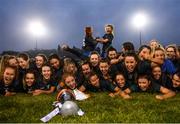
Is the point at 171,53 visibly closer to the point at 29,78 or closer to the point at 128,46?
the point at 128,46

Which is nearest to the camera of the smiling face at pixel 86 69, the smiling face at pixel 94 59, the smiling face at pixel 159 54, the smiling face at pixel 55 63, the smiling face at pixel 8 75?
the smiling face at pixel 8 75

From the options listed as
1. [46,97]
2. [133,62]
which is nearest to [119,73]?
[133,62]

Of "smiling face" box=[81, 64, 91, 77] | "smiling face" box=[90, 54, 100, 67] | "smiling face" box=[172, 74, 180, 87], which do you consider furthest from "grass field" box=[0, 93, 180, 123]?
"smiling face" box=[90, 54, 100, 67]

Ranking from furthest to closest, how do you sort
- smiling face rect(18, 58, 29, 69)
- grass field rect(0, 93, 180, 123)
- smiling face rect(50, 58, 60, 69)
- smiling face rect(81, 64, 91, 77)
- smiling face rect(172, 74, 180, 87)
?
smiling face rect(18, 58, 29, 69) → smiling face rect(50, 58, 60, 69) → smiling face rect(81, 64, 91, 77) → smiling face rect(172, 74, 180, 87) → grass field rect(0, 93, 180, 123)

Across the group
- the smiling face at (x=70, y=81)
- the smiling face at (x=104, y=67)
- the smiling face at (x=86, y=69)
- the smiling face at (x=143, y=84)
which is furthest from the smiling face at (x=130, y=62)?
the smiling face at (x=70, y=81)

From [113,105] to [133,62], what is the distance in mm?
2422

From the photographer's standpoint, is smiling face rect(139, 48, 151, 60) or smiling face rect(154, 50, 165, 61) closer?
smiling face rect(154, 50, 165, 61)

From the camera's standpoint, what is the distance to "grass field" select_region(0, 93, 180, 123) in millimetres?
8477

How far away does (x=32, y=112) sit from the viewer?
939 cm

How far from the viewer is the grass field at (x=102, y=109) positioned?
8477 mm

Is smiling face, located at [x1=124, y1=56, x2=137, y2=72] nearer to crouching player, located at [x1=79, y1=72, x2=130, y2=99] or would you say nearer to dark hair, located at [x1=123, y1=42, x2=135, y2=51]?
crouching player, located at [x1=79, y1=72, x2=130, y2=99]

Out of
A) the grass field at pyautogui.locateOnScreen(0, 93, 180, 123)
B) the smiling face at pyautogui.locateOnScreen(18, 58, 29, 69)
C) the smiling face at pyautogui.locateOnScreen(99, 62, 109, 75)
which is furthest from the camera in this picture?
the smiling face at pyautogui.locateOnScreen(18, 58, 29, 69)

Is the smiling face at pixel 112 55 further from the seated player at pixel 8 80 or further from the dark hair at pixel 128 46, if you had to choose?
the seated player at pixel 8 80

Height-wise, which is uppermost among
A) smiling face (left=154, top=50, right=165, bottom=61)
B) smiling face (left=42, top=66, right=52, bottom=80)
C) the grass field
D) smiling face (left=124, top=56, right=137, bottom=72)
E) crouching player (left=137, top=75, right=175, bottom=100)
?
smiling face (left=154, top=50, right=165, bottom=61)
